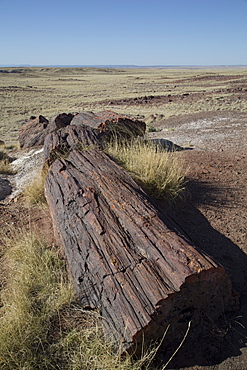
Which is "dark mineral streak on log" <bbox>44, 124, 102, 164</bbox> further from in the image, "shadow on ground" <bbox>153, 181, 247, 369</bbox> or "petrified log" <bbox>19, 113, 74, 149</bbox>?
"petrified log" <bbox>19, 113, 74, 149</bbox>

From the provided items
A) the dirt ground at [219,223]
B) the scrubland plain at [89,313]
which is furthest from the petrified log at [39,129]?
the scrubland plain at [89,313]

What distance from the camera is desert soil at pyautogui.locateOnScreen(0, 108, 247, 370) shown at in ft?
8.11

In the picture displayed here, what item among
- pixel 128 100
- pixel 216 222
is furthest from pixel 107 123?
pixel 128 100

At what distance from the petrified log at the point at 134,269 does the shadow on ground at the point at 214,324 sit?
0.37 feet

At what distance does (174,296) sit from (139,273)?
34 centimetres

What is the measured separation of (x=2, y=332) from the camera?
93.1 inches

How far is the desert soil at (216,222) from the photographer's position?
2471 millimetres

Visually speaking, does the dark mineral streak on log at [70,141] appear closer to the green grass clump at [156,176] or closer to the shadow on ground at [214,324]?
the green grass clump at [156,176]

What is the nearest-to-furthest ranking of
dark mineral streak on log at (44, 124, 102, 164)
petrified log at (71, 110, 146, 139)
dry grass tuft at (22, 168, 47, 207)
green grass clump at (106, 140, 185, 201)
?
green grass clump at (106, 140, 185, 201)
dry grass tuft at (22, 168, 47, 207)
dark mineral streak on log at (44, 124, 102, 164)
petrified log at (71, 110, 146, 139)

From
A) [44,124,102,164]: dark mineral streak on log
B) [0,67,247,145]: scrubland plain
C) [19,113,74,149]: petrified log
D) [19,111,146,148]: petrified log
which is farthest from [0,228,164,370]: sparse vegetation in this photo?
[0,67,247,145]: scrubland plain

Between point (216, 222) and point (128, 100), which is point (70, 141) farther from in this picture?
point (128, 100)

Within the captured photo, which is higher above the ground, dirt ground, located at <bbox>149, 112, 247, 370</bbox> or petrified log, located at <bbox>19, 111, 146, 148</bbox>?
petrified log, located at <bbox>19, 111, 146, 148</bbox>

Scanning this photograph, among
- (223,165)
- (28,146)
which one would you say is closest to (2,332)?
(223,165)

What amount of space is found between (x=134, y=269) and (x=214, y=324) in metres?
0.87
